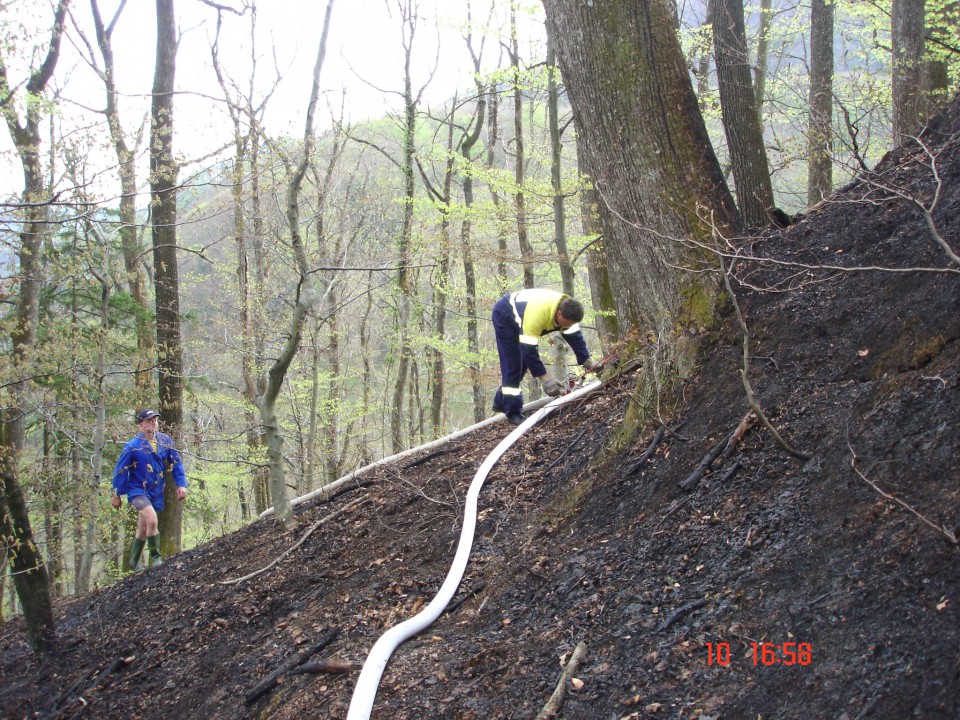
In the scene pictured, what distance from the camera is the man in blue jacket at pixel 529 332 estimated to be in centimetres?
629

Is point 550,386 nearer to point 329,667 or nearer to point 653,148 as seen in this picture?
point 653,148

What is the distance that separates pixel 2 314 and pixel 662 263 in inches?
455

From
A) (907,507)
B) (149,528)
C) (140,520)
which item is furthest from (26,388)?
(907,507)

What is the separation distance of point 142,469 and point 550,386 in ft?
15.1

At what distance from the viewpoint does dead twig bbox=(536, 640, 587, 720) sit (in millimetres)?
2732

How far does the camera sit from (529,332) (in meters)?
6.33

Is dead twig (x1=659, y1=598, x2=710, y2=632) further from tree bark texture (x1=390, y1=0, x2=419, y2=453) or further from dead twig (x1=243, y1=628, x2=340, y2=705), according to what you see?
tree bark texture (x1=390, y1=0, x2=419, y2=453)

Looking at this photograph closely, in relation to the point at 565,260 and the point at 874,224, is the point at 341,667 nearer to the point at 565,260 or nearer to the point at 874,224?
the point at 874,224

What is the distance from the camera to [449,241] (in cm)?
1623

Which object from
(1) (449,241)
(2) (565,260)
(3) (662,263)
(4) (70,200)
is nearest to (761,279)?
(3) (662,263)

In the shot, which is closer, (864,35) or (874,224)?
(874,224)

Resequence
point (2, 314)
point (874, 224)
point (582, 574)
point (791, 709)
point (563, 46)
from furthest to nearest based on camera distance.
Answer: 1. point (2, 314)
2. point (563, 46)
3. point (874, 224)
4. point (582, 574)
5. point (791, 709)

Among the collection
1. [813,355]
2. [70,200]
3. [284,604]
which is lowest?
[284,604]
